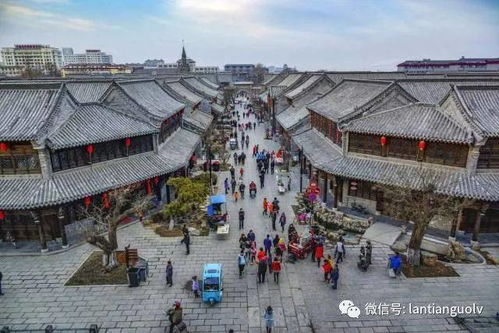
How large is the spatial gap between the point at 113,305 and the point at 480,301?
64.6ft

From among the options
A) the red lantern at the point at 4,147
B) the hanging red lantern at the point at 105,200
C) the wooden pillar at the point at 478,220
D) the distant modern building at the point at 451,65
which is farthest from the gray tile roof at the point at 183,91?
the distant modern building at the point at 451,65

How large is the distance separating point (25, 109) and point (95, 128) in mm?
4939

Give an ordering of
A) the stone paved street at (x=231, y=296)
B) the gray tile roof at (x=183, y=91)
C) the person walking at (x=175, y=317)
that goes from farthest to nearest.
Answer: the gray tile roof at (x=183, y=91)
the stone paved street at (x=231, y=296)
the person walking at (x=175, y=317)

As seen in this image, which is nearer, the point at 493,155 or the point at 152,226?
the point at 493,155

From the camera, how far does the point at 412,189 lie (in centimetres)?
2512

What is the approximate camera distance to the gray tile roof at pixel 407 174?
23578 mm

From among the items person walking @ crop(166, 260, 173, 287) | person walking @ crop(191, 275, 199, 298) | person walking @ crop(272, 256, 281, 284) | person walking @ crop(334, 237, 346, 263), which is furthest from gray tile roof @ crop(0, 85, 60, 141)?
person walking @ crop(334, 237, 346, 263)

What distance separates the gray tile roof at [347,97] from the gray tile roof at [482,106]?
7.38 meters

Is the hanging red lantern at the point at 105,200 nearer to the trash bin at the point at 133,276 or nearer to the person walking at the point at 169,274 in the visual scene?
the trash bin at the point at 133,276

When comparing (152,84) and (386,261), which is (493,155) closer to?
(386,261)

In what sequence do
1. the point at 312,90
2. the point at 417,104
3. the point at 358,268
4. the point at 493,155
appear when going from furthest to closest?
the point at 312,90
the point at 417,104
the point at 493,155
the point at 358,268

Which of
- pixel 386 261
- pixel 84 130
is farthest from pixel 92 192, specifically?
pixel 386 261

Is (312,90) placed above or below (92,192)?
above

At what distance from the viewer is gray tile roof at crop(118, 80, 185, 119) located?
36031 mm
